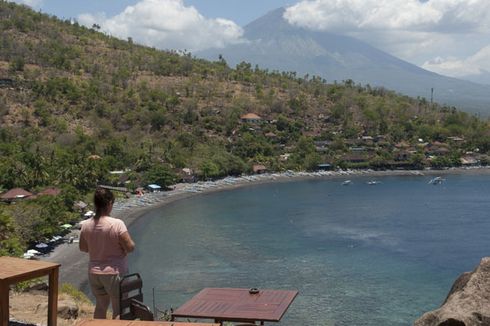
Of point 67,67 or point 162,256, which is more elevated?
point 67,67

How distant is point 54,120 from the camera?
58.5 metres

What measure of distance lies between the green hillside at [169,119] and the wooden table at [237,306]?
1317 inches

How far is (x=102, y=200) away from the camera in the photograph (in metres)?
4.10

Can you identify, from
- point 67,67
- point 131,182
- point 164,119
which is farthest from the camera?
point 67,67

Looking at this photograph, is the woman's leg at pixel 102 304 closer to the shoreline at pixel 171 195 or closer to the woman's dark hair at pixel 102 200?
the woman's dark hair at pixel 102 200

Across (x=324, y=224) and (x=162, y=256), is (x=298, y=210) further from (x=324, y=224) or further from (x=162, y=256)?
(x=162, y=256)

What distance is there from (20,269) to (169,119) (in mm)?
63305

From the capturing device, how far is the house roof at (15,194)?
116 feet

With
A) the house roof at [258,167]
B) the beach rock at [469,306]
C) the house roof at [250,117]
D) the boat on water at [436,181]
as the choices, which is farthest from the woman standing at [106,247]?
the house roof at [250,117]

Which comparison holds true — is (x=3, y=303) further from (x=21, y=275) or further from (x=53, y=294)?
(x=53, y=294)

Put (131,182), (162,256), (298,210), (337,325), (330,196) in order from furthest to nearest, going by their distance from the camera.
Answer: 1. (330,196)
2. (131,182)
3. (298,210)
4. (162,256)
5. (337,325)

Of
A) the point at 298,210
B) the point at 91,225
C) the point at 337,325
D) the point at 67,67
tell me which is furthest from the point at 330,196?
the point at 91,225

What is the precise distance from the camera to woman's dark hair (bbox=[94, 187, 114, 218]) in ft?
13.4

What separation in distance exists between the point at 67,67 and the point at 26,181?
38.2 metres
